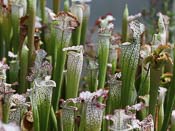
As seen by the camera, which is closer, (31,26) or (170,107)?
(170,107)

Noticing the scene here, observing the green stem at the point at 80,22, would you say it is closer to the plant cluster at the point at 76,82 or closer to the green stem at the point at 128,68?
the plant cluster at the point at 76,82

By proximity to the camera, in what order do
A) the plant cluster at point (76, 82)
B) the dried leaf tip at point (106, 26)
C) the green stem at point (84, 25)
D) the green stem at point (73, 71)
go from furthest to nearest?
the green stem at point (84, 25), the dried leaf tip at point (106, 26), the green stem at point (73, 71), the plant cluster at point (76, 82)

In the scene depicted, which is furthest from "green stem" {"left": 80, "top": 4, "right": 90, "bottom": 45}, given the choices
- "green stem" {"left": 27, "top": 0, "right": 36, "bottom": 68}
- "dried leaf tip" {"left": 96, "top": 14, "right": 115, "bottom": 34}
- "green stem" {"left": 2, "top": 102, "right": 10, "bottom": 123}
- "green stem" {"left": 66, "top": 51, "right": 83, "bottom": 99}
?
"green stem" {"left": 2, "top": 102, "right": 10, "bottom": 123}

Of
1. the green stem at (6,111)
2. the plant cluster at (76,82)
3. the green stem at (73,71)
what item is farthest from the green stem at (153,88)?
the green stem at (6,111)

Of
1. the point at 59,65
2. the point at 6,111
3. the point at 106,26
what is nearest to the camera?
the point at 6,111

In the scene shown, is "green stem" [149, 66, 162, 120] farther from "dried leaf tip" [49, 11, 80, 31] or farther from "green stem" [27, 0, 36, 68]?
"green stem" [27, 0, 36, 68]

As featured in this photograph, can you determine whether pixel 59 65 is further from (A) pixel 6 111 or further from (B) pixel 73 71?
(A) pixel 6 111

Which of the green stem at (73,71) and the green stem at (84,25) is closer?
the green stem at (73,71)

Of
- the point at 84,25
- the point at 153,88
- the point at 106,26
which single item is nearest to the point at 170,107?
the point at 153,88

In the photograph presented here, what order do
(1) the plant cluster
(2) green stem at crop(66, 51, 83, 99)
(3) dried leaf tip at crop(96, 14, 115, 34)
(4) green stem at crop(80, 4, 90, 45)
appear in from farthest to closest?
(4) green stem at crop(80, 4, 90, 45), (3) dried leaf tip at crop(96, 14, 115, 34), (2) green stem at crop(66, 51, 83, 99), (1) the plant cluster

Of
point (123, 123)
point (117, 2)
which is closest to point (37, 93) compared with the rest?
point (123, 123)

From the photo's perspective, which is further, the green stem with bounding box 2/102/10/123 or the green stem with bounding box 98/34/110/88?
the green stem with bounding box 98/34/110/88
